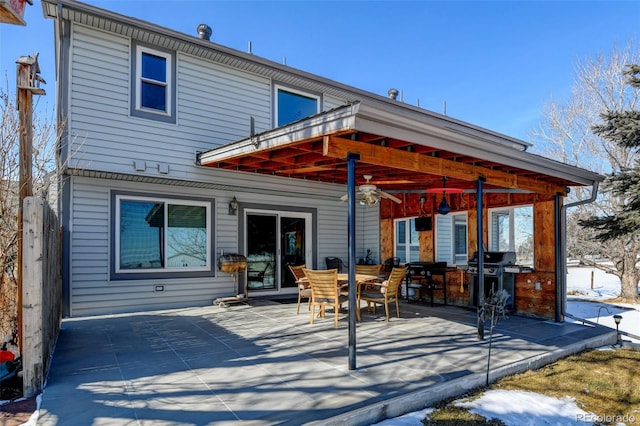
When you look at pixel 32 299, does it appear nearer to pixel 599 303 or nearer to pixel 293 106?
pixel 293 106

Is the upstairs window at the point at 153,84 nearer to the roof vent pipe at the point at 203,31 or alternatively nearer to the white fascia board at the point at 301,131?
the roof vent pipe at the point at 203,31

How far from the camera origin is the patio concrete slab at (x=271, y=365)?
2.93 m

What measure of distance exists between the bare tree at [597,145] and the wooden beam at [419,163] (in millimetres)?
6316

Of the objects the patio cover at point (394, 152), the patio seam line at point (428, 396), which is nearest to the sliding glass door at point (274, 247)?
the patio cover at point (394, 152)

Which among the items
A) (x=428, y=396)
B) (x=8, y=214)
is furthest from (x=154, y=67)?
(x=428, y=396)

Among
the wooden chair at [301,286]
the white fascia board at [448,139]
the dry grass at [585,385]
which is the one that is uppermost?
the white fascia board at [448,139]

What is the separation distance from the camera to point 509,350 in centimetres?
467

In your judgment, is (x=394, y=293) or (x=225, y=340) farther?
(x=394, y=293)

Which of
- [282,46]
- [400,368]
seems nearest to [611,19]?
[282,46]

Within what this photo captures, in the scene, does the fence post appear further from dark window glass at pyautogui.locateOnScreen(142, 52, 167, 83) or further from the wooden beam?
dark window glass at pyautogui.locateOnScreen(142, 52, 167, 83)

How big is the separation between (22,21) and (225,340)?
3.89m

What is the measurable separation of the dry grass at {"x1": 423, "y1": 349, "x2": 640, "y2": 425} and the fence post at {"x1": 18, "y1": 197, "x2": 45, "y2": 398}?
→ 328cm

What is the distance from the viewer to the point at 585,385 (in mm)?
3896

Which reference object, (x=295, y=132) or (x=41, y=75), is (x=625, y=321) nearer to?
(x=295, y=132)
